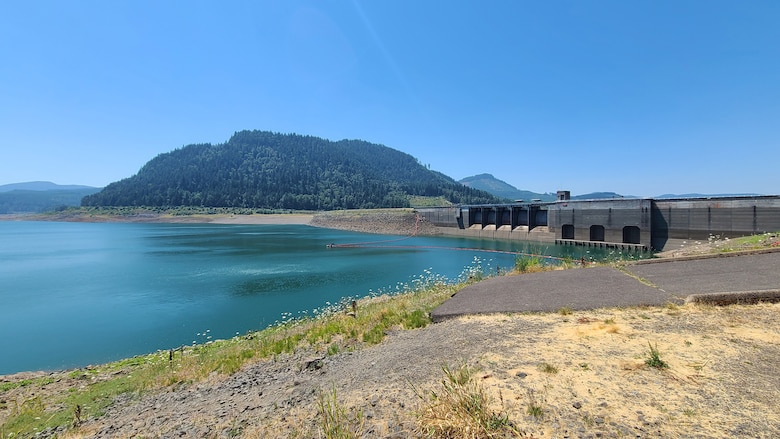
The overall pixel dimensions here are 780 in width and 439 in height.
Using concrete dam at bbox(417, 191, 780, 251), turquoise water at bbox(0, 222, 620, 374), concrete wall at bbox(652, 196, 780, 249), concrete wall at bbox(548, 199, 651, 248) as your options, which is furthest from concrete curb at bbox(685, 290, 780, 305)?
concrete wall at bbox(548, 199, 651, 248)

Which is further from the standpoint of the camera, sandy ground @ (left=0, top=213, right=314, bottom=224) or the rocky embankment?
sandy ground @ (left=0, top=213, right=314, bottom=224)

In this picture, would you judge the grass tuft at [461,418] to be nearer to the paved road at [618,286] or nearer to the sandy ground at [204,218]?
the paved road at [618,286]

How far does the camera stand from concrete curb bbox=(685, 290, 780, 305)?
6367mm

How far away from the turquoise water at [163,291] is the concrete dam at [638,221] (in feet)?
15.3

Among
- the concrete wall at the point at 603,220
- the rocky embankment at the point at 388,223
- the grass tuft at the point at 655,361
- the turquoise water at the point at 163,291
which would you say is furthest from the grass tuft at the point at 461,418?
the rocky embankment at the point at 388,223

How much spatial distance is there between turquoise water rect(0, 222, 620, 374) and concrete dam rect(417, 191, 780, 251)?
4666 mm

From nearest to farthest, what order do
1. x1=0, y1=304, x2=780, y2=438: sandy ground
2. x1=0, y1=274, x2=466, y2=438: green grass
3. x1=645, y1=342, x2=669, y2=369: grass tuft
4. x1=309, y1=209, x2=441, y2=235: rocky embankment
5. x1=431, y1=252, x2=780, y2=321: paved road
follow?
x1=0, y1=304, x2=780, y2=438: sandy ground < x1=645, y1=342, x2=669, y2=369: grass tuft < x1=0, y1=274, x2=466, y2=438: green grass < x1=431, y1=252, x2=780, y2=321: paved road < x1=309, y1=209, x2=441, y2=235: rocky embankment

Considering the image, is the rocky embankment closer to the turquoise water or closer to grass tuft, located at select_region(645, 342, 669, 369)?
the turquoise water

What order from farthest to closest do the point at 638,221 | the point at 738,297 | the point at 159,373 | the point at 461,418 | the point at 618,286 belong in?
the point at 638,221, the point at 159,373, the point at 618,286, the point at 738,297, the point at 461,418

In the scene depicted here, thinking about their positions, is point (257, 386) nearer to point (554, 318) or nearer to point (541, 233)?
point (554, 318)

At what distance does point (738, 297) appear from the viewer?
6457 mm

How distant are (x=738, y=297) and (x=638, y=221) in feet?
113

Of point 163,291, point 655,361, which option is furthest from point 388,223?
point 655,361

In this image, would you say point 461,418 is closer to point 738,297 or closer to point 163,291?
point 738,297
